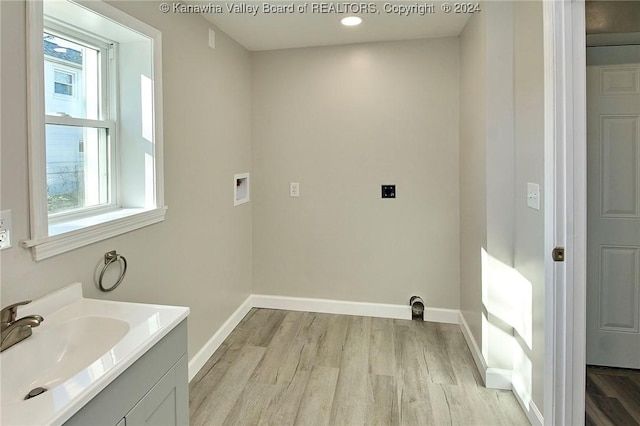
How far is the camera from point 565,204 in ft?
5.48

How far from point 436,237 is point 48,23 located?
283 cm

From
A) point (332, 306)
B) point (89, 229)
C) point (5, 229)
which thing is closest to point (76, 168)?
point (89, 229)

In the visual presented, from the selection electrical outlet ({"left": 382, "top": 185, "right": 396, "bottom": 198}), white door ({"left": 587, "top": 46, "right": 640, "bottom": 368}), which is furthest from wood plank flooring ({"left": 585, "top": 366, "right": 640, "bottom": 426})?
electrical outlet ({"left": 382, "top": 185, "right": 396, "bottom": 198})

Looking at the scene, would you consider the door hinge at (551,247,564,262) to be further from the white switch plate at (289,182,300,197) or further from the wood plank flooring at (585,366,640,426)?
the white switch plate at (289,182,300,197)

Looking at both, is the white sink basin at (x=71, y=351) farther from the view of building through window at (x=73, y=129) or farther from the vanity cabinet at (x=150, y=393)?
the view of building through window at (x=73, y=129)

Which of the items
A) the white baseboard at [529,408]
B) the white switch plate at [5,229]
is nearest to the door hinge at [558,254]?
the white baseboard at [529,408]

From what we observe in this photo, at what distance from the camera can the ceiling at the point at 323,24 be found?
2.55 m

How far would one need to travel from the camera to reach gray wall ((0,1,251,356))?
133 cm

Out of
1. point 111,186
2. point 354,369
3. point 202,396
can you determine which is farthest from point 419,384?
point 111,186

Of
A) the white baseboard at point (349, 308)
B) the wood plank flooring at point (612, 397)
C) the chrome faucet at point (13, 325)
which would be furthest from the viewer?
the white baseboard at point (349, 308)

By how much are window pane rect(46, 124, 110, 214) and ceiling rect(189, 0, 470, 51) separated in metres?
1.07

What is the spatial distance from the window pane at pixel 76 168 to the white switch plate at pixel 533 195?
2.10 metres

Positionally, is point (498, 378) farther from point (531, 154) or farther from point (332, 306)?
point (332, 306)

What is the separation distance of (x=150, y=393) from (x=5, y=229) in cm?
69
